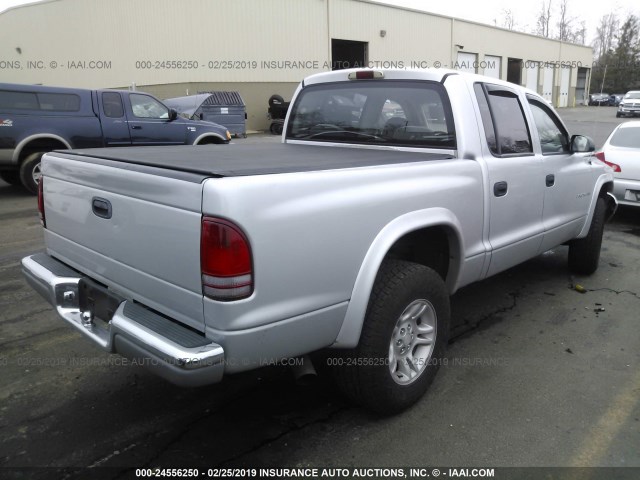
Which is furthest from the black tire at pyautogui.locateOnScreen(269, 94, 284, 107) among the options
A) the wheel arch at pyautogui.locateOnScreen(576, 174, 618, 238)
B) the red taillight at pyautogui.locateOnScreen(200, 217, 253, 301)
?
the red taillight at pyautogui.locateOnScreen(200, 217, 253, 301)

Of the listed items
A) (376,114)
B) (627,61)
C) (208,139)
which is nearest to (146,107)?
(208,139)

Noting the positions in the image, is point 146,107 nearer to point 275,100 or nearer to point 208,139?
point 208,139

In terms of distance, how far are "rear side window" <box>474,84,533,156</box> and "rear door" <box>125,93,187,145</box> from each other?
27.4 feet

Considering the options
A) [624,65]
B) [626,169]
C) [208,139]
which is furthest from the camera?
[624,65]

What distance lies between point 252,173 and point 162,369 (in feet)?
2.88

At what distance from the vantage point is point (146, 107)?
10.8m

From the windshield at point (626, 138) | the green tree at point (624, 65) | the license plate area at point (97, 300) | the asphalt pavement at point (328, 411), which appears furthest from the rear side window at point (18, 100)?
the green tree at point (624, 65)

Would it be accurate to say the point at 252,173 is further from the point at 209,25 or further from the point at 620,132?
the point at 209,25

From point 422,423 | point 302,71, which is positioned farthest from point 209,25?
point 422,423

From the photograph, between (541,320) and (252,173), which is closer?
(252,173)

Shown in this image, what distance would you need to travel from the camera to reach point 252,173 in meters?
2.15

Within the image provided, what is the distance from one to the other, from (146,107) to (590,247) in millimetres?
8941

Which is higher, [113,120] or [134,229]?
[113,120]

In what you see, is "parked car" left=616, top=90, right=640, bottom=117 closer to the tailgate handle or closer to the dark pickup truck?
the dark pickup truck
